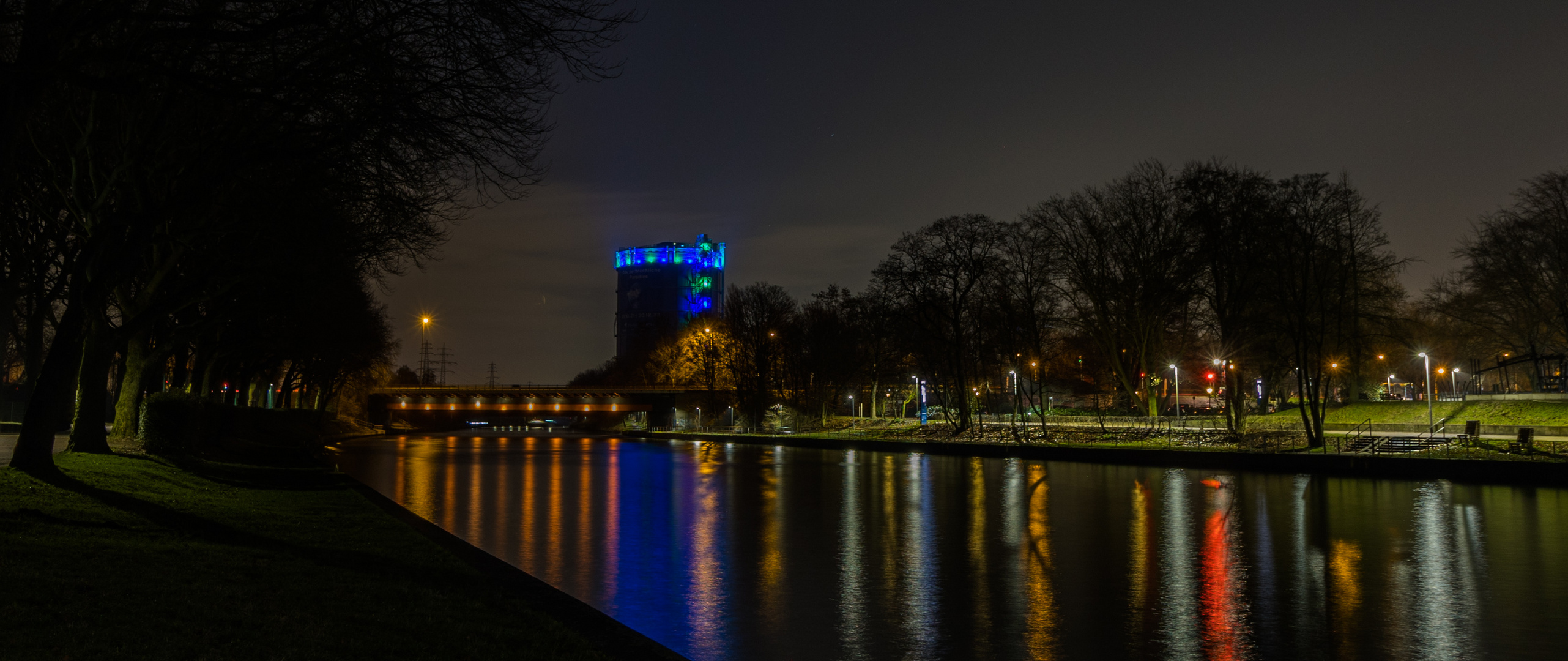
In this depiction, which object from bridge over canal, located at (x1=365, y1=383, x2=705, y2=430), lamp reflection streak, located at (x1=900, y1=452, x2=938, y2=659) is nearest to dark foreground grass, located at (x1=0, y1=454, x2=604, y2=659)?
lamp reflection streak, located at (x1=900, y1=452, x2=938, y2=659)

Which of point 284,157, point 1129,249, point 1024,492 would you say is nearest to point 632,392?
point 1129,249

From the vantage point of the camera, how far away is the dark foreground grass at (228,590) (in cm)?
709

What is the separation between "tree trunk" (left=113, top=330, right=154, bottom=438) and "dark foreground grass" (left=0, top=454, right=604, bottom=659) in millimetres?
15722

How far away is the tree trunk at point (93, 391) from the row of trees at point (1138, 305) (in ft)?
121

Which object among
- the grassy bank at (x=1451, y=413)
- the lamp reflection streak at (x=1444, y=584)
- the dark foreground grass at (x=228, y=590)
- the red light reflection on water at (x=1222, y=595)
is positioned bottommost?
the lamp reflection streak at (x=1444, y=584)

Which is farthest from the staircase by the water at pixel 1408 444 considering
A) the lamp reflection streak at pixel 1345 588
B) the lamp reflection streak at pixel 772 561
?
the lamp reflection streak at pixel 1345 588

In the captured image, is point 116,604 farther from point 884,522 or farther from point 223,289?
point 223,289

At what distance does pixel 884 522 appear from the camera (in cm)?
1914

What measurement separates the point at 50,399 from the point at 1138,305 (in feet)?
154

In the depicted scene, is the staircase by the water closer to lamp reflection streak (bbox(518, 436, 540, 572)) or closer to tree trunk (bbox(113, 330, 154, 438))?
lamp reflection streak (bbox(518, 436, 540, 572))

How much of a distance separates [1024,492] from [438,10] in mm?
18867

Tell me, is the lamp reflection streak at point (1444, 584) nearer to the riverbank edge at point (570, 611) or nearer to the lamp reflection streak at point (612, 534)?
the riverbank edge at point (570, 611)

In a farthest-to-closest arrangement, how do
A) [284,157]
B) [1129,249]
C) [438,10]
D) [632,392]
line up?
1. [632,392]
2. [1129,249]
3. [284,157]
4. [438,10]

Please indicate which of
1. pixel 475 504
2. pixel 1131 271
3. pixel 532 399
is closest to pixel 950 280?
pixel 1131 271
